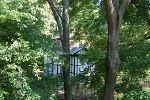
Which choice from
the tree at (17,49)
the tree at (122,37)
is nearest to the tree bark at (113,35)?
the tree at (122,37)

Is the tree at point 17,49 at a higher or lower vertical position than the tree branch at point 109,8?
lower

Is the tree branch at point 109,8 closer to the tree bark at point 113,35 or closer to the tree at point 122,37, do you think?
the tree bark at point 113,35

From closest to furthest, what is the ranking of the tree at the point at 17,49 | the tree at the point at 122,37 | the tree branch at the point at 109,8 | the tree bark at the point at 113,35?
the tree at the point at 17,49 < the tree branch at the point at 109,8 < the tree bark at the point at 113,35 < the tree at the point at 122,37

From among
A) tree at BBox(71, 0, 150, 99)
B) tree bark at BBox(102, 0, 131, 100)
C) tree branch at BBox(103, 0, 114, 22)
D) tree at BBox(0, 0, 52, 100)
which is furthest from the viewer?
tree at BBox(71, 0, 150, 99)

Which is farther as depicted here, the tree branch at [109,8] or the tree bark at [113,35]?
the tree bark at [113,35]

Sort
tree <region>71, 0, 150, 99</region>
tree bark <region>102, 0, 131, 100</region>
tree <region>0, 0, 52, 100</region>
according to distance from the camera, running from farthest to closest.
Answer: tree <region>71, 0, 150, 99</region>, tree bark <region>102, 0, 131, 100</region>, tree <region>0, 0, 52, 100</region>

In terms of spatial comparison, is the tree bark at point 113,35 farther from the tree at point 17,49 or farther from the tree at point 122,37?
the tree at point 17,49

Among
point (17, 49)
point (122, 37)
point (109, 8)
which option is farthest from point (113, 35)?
point (122, 37)

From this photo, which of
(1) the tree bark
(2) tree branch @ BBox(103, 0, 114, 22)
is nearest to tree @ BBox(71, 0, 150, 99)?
(1) the tree bark

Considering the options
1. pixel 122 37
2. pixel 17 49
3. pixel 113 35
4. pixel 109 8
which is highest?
pixel 109 8

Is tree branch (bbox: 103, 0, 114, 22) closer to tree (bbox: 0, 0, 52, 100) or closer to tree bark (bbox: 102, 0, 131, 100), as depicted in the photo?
tree bark (bbox: 102, 0, 131, 100)

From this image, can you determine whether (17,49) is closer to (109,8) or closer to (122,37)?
(109,8)

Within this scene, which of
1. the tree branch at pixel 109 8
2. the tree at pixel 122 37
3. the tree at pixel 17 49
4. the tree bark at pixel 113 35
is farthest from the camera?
the tree at pixel 122 37

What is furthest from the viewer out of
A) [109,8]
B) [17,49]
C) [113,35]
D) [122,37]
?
[122,37]
